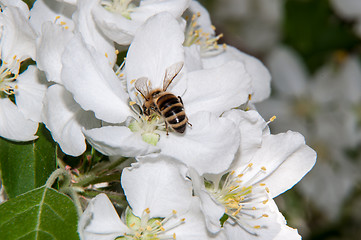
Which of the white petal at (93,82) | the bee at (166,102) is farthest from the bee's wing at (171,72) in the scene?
the white petal at (93,82)

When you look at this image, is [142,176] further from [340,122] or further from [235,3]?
[235,3]

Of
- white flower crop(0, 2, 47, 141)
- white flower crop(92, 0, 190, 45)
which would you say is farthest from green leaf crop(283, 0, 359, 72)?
white flower crop(0, 2, 47, 141)

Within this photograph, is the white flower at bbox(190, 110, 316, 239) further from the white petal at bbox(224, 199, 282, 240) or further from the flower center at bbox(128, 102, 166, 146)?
the flower center at bbox(128, 102, 166, 146)

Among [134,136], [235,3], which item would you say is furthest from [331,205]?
[134,136]

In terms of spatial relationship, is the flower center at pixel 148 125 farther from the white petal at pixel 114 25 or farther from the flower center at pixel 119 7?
the flower center at pixel 119 7

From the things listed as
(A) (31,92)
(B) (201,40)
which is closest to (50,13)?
(A) (31,92)

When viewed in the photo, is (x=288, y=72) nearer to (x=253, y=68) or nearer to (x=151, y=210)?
(x=253, y=68)
